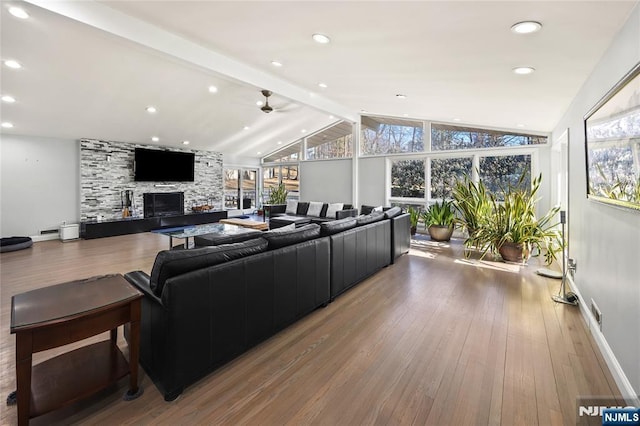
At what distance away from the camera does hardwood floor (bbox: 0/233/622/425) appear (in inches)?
66.7

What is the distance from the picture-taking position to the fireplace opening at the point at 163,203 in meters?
8.23

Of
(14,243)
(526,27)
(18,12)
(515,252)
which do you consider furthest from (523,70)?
(14,243)

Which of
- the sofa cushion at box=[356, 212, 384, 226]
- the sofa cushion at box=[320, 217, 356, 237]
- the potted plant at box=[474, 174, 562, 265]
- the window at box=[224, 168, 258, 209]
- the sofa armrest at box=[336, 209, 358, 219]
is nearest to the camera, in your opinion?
the sofa cushion at box=[320, 217, 356, 237]

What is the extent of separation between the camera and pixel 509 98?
4023mm

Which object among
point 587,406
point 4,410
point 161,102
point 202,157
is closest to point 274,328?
point 4,410

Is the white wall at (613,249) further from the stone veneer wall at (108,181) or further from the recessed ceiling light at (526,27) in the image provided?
the stone veneer wall at (108,181)

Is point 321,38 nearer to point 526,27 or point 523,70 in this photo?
point 526,27

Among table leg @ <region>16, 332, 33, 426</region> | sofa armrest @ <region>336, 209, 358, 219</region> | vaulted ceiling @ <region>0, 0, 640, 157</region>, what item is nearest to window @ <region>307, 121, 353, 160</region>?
vaulted ceiling @ <region>0, 0, 640, 157</region>

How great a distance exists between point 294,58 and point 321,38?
0.89 meters

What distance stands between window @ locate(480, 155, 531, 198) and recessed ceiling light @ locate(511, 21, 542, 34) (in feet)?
15.0

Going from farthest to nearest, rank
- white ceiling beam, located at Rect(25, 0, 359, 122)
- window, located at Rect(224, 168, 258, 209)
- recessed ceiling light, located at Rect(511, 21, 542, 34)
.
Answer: window, located at Rect(224, 168, 258, 209) → white ceiling beam, located at Rect(25, 0, 359, 122) → recessed ceiling light, located at Rect(511, 21, 542, 34)

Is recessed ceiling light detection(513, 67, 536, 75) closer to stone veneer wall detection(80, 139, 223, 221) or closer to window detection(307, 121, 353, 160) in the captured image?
window detection(307, 121, 353, 160)

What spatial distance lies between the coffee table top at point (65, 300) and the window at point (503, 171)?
22.3 feet

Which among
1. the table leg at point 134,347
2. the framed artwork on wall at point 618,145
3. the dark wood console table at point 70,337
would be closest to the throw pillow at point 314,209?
the framed artwork on wall at point 618,145
